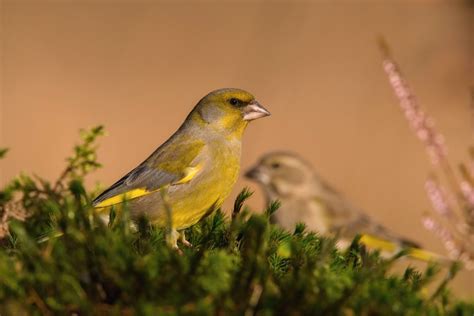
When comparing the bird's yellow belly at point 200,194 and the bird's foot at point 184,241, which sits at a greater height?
the bird's yellow belly at point 200,194

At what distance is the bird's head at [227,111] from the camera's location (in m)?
3.94

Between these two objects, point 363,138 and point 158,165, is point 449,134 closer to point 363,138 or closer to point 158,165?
point 363,138

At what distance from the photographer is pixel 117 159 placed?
27.9 ft

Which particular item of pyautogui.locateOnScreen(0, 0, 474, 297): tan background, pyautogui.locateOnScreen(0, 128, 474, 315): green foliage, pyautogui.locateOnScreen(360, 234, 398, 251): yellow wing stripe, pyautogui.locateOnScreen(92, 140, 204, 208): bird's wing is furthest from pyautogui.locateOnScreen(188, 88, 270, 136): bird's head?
pyautogui.locateOnScreen(0, 0, 474, 297): tan background

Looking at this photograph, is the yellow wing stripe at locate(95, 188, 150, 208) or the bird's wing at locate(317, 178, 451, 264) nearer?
the yellow wing stripe at locate(95, 188, 150, 208)

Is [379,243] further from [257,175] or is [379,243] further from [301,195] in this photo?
[257,175]

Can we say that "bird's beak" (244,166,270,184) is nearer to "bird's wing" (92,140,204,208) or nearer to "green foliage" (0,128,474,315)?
"bird's wing" (92,140,204,208)

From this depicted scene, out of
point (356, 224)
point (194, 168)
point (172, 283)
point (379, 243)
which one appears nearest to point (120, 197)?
point (194, 168)

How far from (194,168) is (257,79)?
6.28 meters

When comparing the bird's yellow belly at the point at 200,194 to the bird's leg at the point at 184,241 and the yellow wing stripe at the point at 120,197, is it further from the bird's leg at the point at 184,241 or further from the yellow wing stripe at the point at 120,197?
the bird's leg at the point at 184,241

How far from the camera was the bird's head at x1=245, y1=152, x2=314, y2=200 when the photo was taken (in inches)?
290

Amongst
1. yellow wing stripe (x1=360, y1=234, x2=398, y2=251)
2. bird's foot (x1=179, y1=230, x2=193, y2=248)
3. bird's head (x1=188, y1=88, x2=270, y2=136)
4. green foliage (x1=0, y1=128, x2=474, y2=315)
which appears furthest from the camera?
yellow wing stripe (x1=360, y1=234, x2=398, y2=251)

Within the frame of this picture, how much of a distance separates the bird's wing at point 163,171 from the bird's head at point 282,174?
11.4 ft

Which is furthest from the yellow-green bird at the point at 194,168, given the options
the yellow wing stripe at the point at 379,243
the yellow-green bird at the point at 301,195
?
the yellow-green bird at the point at 301,195
